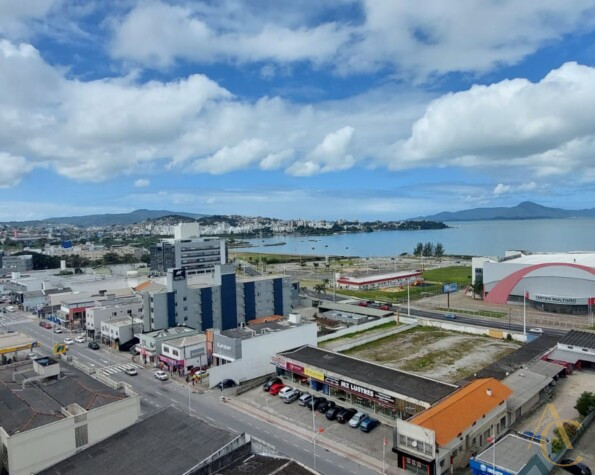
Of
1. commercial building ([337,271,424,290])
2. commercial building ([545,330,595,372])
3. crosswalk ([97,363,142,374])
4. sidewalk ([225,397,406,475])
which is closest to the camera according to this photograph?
sidewalk ([225,397,406,475])

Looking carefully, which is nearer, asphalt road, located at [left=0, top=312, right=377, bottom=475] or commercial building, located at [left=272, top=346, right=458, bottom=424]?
asphalt road, located at [left=0, top=312, right=377, bottom=475]

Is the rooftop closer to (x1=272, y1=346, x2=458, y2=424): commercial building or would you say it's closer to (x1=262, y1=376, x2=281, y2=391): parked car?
(x1=272, y1=346, x2=458, y2=424): commercial building

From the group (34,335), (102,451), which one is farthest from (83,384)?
(34,335)

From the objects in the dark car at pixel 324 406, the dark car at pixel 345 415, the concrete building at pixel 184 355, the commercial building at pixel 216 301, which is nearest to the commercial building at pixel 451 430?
the dark car at pixel 345 415

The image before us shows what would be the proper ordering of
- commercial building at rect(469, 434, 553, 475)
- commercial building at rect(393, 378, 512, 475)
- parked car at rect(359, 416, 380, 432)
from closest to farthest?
commercial building at rect(469, 434, 553, 475), commercial building at rect(393, 378, 512, 475), parked car at rect(359, 416, 380, 432)

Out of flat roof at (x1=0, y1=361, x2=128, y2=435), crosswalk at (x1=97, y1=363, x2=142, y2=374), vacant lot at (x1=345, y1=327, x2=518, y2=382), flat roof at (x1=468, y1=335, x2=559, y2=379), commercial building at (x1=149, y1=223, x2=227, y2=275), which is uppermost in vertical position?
commercial building at (x1=149, y1=223, x2=227, y2=275)

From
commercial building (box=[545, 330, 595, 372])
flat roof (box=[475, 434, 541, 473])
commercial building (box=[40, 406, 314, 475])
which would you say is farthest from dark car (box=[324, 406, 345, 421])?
commercial building (box=[545, 330, 595, 372])

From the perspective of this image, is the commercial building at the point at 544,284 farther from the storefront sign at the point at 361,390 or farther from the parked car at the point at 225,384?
the parked car at the point at 225,384
